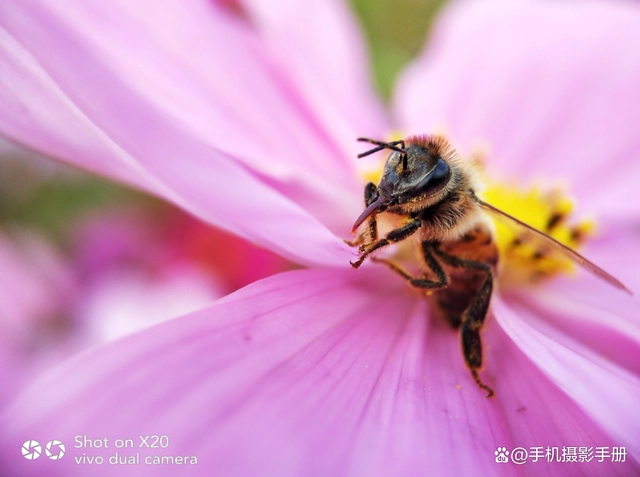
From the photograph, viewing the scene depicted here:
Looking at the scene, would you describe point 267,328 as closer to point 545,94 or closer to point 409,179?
point 409,179

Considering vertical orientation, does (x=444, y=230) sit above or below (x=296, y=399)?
above

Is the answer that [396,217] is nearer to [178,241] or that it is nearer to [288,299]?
[288,299]

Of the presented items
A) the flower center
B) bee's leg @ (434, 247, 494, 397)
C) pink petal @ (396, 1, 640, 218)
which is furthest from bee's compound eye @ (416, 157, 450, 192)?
pink petal @ (396, 1, 640, 218)

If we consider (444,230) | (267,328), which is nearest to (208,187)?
(267,328)

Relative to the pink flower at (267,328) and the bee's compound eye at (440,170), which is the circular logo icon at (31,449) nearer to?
the pink flower at (267,328)

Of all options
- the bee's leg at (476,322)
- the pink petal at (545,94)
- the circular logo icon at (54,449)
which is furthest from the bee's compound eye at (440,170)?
the pink petal at (545,94)

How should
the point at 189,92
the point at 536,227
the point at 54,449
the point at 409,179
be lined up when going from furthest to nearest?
the point at 536,227 → the point at 189,92 → the point at 409,179 → the point at 54,449

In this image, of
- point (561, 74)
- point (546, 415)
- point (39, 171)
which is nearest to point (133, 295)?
point (39, 171)
